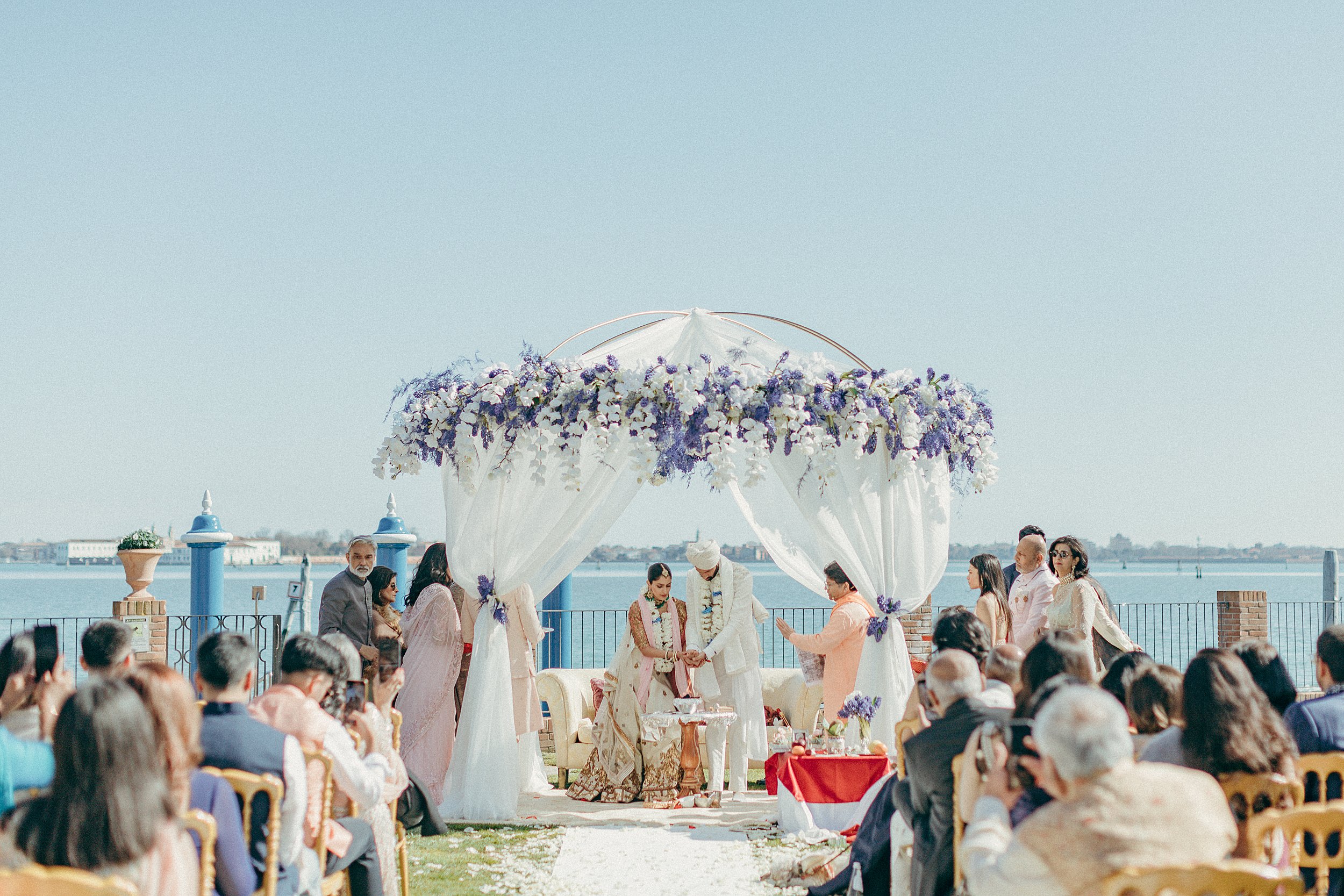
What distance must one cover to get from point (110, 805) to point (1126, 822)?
218 centimetres

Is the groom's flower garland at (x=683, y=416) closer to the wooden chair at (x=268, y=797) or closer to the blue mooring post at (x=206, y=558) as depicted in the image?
the wooden chair at (x=268, y=797)

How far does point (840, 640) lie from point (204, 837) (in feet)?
18.2

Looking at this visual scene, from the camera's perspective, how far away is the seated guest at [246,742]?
11.7 ft

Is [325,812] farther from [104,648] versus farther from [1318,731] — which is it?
[1318,731]

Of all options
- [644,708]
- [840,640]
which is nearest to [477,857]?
[644,708]

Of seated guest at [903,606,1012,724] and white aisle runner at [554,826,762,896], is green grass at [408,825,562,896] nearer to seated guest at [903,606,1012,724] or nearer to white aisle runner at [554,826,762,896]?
white aisle runner at [554,826,762,896]

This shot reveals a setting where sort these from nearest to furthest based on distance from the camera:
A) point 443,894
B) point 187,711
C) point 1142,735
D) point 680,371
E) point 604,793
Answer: point 187,711 < point 1142,735 < point 443,894 < point 680,371 < point 604,793

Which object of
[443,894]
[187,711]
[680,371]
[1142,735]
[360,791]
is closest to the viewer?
[187,711]

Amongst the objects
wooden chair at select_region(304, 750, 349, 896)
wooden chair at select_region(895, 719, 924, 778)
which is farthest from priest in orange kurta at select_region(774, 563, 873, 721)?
wooden chair at select_region(304, 750, 349, 896)

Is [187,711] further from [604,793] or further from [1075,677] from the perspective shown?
[604,793]

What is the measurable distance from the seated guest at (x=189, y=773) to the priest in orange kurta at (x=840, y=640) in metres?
5.08

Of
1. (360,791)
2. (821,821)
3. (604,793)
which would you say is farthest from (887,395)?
(360,791)

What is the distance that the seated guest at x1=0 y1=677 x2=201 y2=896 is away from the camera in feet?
8.41

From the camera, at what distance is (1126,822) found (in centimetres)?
263
